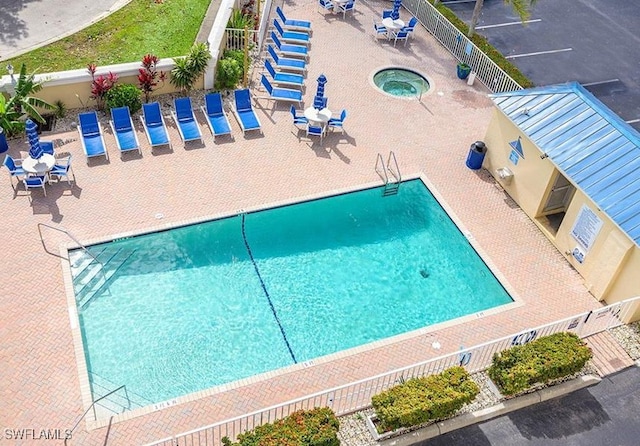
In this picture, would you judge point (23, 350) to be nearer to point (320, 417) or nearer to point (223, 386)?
point (223, 386)

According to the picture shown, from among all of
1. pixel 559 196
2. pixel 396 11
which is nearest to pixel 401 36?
pixel 396 11

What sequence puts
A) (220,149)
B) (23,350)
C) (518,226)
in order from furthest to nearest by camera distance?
(220,149), (518,226), (23,350)

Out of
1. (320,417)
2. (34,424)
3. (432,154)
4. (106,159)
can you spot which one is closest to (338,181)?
(432,154)

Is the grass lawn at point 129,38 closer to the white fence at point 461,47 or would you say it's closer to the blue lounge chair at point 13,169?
the blue lounge chair at point 13,169

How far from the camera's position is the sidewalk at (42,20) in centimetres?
2577

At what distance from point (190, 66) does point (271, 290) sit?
32.7 ft

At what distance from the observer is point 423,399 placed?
14469 mm

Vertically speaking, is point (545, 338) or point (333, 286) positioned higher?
point (545, 338)

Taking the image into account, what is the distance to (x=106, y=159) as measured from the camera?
21.6 m

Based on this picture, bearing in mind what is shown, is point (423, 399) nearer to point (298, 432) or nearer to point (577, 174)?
point (298, 432)

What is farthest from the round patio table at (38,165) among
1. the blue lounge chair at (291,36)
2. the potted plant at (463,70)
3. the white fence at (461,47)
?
the white fence at (461,47)

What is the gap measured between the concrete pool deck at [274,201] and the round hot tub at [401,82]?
41 cm

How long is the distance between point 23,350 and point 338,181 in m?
11.0

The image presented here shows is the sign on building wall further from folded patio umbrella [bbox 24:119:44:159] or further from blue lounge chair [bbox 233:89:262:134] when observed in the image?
folded patio umbrella [bbox 24:119:44:159]
